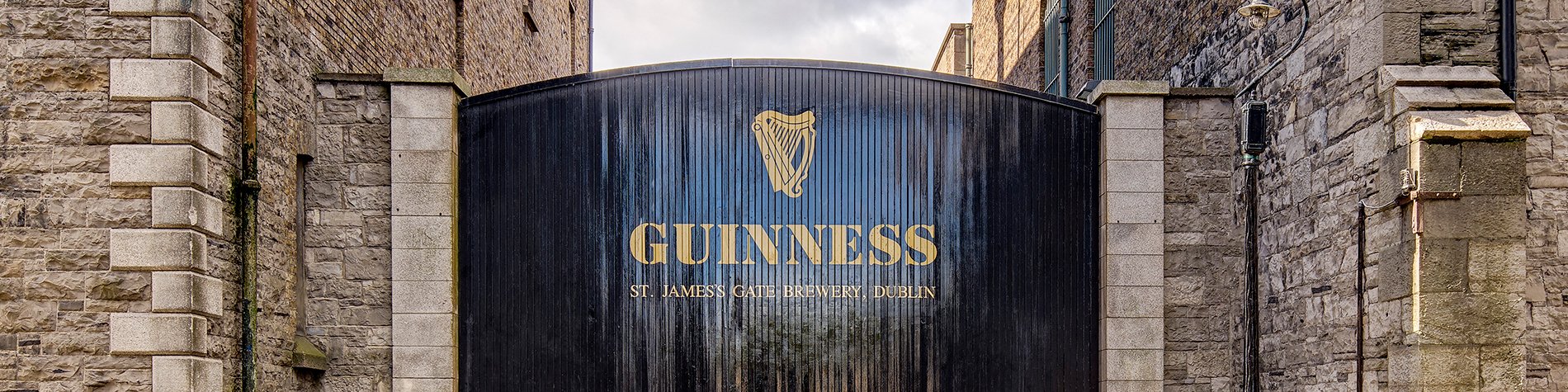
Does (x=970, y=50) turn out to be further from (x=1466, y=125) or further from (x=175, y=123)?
(x=175, y=123)

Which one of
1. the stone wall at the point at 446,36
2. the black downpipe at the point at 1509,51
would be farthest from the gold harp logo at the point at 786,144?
the black downpipe at the point at 1509,51

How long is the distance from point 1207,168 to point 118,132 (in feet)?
27.3

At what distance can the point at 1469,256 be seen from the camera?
7.28m

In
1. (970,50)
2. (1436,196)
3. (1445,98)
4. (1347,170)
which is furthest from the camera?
(970,50)

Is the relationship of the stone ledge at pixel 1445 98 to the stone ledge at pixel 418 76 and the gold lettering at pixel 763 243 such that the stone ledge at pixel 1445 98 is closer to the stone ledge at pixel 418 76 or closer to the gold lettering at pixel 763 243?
the gold lettering at pixel 763 243

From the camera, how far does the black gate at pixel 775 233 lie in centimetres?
975

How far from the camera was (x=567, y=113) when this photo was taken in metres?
9.90

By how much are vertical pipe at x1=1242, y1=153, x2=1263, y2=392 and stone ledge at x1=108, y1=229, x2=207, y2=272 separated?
8.00 meters

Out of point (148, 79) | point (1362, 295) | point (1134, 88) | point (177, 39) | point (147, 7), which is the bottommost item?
point (1362, 295)

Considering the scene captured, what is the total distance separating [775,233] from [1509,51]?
18.0 feet

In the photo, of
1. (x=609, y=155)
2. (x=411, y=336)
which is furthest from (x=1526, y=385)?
(x=411, y=336)

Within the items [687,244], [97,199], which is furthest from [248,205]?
[687,244]

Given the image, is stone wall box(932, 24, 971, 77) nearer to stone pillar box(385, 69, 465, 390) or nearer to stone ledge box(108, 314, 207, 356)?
stone pillar box(385, 69, 465, 390)

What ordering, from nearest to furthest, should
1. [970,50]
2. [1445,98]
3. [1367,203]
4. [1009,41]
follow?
1. [1445,98]
2. [1367,203]
3. [1009,41]
4. [970,50]
